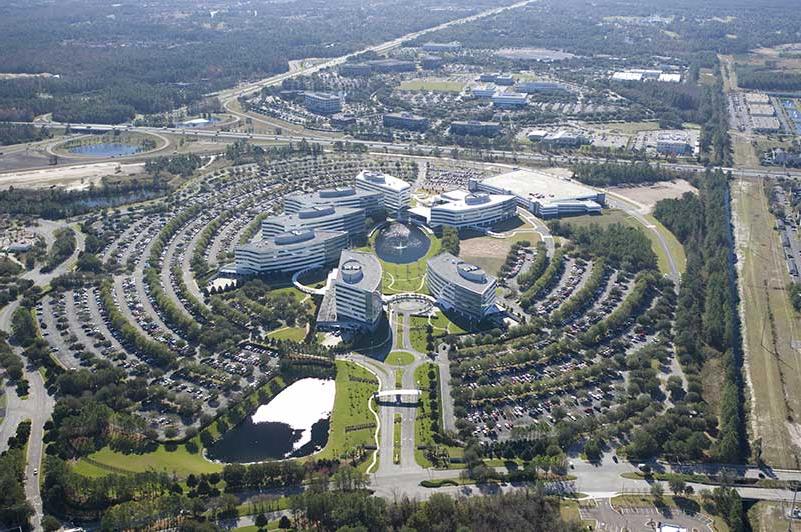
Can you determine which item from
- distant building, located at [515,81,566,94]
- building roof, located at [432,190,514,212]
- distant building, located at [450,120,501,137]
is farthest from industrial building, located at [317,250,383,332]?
distant building, located at [515,81,566,94]

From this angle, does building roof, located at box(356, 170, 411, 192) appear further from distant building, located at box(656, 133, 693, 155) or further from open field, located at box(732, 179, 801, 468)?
distant building, located at box(656, 133, 693, 155)

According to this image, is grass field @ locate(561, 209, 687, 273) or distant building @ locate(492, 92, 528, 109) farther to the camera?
distant building @ locate(492, 92, 528, 109)

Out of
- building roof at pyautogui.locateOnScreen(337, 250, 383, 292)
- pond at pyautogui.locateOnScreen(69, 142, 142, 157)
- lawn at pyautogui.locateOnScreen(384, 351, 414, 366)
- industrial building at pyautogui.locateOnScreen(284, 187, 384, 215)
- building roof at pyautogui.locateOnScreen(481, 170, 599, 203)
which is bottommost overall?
pond at pyautogui.locateOnScreen(69, 142, 142, 157)

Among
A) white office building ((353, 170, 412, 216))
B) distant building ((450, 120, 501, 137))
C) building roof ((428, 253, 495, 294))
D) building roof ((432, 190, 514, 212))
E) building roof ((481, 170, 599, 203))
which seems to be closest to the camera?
building roof ((428, 253, 495, 294))

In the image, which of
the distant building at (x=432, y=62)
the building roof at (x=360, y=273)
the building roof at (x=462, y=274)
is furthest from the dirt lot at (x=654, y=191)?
the distant building at (x=432, y=62)

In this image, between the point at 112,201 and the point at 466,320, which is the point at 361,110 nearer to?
the point at 112,201

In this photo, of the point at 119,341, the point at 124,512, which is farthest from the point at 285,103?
the point at 124,512

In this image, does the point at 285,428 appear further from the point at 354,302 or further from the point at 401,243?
the point at 401,243
